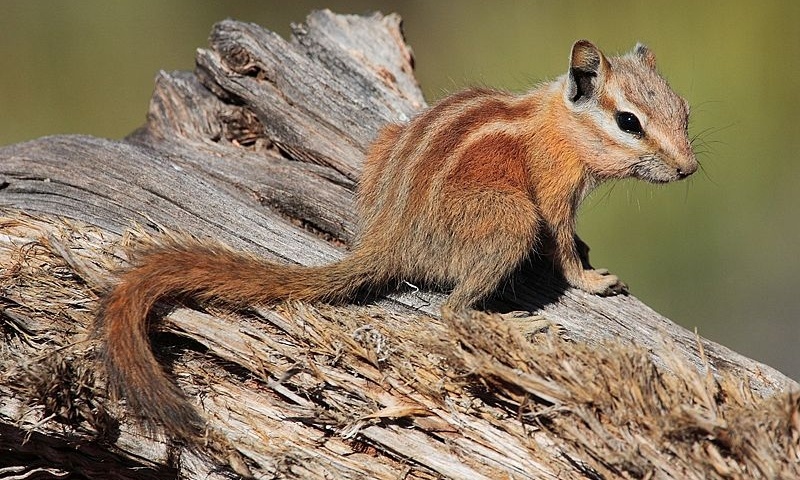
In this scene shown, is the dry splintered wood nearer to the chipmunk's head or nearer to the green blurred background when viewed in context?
the chipmunk's head

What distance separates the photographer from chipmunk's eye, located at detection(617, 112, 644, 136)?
5176mm

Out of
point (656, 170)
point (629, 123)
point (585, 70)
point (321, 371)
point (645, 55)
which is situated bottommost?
point (321, 371)

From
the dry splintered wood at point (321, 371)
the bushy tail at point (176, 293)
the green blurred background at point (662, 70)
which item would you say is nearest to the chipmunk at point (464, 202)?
the bushy tail at point (176, 293)

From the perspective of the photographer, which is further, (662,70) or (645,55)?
(662,70)

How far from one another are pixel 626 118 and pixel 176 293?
108 inches

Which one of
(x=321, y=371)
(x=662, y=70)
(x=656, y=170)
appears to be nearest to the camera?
(x=321, y=371)

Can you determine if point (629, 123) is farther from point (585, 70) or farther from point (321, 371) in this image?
point (321, 371)

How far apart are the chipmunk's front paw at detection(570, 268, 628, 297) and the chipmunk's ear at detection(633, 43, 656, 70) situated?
142cm

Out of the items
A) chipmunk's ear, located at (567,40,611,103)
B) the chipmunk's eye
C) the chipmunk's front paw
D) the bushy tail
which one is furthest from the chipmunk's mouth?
the bushy tail

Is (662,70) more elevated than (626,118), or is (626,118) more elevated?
(662,70)

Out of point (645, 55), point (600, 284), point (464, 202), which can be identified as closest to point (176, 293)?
point (464, 202)

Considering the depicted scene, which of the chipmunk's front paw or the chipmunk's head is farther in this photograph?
the chipmunk's front paw

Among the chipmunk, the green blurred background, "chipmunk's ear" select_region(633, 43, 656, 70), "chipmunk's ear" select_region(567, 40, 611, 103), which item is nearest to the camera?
the chipmunk

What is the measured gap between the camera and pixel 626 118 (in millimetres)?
5203
